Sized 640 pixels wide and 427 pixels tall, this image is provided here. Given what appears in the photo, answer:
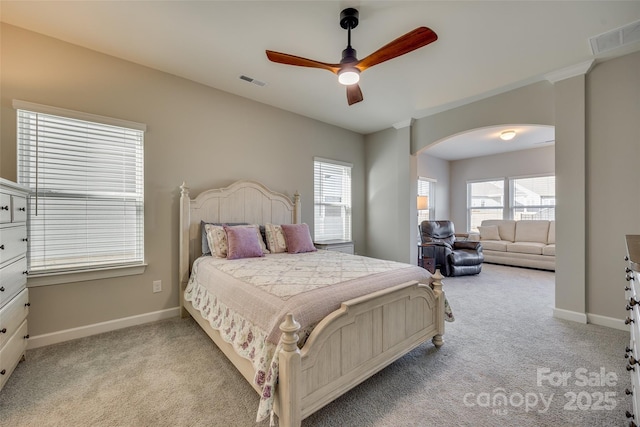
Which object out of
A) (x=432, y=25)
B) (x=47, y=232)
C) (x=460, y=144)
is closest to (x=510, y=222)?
(x=460, y=144)

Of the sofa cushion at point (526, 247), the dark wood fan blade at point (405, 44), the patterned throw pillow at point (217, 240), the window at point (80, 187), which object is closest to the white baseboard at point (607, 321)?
the sofa cushion at point (526, 247)

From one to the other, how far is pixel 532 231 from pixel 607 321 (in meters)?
3.72

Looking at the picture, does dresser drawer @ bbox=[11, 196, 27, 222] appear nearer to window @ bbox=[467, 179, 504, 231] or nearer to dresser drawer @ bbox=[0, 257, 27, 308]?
dresser drawer @ bbox=[0, 257, 27, 308]

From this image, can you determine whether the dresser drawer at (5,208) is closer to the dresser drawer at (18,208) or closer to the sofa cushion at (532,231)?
the dresser drawer at (18,208)

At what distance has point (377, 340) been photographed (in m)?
1.77

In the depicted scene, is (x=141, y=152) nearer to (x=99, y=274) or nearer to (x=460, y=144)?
(x=99, y=274)

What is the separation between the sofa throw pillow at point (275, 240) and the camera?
3.21 m

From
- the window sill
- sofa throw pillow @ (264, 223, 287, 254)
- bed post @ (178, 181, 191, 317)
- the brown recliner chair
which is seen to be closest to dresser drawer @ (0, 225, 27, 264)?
the window sill

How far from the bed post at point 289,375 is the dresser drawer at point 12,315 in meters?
1.78

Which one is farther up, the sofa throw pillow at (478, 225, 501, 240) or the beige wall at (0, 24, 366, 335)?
the beige wall at (0, 24, 366, 335)

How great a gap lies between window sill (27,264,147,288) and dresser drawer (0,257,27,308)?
0.32 m

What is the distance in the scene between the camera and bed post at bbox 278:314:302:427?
125 cm

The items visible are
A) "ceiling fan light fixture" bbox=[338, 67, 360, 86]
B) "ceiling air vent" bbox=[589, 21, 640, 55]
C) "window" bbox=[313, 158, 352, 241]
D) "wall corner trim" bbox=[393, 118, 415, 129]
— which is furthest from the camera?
"window" bbox=[313, 158, 352, 241]

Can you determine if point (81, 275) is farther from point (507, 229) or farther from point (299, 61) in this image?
point (507, 229)
